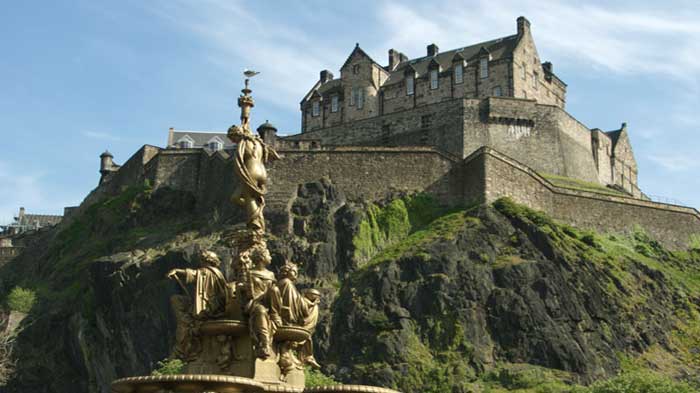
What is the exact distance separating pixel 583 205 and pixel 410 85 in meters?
16.5

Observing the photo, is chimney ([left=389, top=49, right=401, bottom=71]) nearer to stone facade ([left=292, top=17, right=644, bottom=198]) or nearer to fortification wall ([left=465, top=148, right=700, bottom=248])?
stone facade ([left=292, top=17, right=644, bottom=198])

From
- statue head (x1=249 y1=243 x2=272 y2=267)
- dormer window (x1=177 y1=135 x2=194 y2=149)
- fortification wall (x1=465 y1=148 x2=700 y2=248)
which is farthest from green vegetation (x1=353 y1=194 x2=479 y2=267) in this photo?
statue head (x1=249 y1=243 x2=272 y2=267)

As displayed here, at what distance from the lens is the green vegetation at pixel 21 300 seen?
5944cm

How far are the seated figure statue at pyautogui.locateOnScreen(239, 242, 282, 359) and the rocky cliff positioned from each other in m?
32.1

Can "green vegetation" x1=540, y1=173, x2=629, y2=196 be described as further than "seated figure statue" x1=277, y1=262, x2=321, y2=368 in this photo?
Yes

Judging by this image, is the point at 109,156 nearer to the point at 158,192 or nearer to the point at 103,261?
the point at 158,192

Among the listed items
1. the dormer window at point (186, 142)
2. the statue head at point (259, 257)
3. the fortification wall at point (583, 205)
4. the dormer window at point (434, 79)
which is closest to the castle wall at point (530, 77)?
the dormer window at point (434, 79)

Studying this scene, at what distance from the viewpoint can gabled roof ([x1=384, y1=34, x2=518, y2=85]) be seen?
6775 cm

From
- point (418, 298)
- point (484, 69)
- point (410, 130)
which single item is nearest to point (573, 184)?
point (484, 69)

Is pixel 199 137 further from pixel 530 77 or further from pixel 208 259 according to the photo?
pixel 208 259

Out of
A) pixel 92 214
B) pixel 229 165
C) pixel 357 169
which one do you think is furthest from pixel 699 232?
pixel 92 214

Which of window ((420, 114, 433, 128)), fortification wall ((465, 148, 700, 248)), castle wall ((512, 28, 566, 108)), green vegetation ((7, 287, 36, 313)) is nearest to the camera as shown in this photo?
fortification wall ((465, 148, 700, 248))

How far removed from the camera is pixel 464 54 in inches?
2761

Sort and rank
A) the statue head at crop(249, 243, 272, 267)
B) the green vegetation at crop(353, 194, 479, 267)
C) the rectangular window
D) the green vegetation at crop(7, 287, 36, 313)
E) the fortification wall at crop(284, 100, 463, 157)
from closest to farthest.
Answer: the statue head at crop(249, 243, 272, 267), the green vegetation at crop(353, 194, 479, 267), the green vegetation at crop(7, 287, 36, 313), the fortification wall at crop(284, 100, 463, 157), the rectangular window
